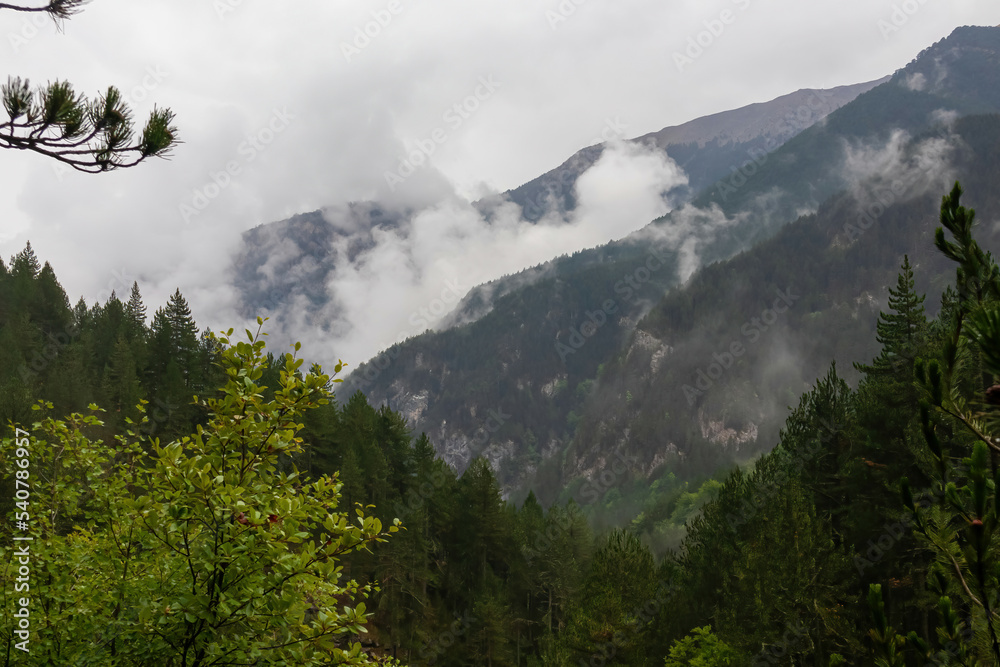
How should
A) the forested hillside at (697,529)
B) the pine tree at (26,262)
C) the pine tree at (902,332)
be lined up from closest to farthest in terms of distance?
the forested hillside at (697,529), the pine tree at (902,332), the pine tree at (26,262)

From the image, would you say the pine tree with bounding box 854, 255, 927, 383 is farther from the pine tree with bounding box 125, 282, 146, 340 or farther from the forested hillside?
the pine tree with bounding box 125, 282, 146, 340

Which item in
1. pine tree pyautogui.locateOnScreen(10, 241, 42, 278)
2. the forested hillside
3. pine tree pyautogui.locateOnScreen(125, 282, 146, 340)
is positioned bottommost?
the forested hillside

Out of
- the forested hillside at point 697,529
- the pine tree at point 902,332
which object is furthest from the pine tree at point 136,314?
the pine tree at point 902,332

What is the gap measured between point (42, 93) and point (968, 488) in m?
8.34

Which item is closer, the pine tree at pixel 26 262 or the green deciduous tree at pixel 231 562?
the green deciduous tree at pixel 231 562

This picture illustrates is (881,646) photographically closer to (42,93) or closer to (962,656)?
(962,656)

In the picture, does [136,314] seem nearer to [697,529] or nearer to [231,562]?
[697,529]

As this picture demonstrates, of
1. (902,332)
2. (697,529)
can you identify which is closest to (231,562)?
(902,332)

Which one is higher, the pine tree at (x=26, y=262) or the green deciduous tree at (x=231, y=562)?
the pine tree at (x=26, y=262)

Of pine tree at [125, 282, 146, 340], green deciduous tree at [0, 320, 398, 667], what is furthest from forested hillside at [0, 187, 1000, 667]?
pine tree at [125, 282, 146, 340]

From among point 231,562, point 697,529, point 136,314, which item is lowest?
point 697,529

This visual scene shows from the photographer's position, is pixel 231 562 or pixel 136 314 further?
pixel 136 314

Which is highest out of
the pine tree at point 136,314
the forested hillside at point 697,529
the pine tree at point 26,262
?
the pine tree at point 26,262

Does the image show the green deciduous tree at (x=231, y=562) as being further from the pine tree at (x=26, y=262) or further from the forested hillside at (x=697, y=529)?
the pine tree at (x=26, y=262)
